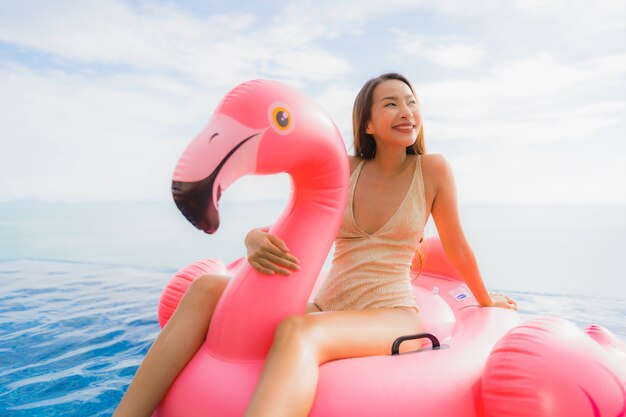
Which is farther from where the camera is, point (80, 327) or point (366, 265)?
point (80, 327)

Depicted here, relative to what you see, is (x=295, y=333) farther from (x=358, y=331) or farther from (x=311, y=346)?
(x=358, y=331)

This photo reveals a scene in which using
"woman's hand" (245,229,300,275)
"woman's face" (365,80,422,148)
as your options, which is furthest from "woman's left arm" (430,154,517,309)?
"woman's hand" (245,229,300,275)

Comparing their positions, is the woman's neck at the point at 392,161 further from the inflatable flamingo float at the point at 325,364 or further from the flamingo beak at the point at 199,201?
the flamingo beak at the point at 199,201

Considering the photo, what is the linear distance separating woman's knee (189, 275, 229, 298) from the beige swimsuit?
0.30 m

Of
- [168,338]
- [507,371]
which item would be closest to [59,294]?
[168,338]

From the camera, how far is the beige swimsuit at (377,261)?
1.52m

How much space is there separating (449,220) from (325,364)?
0.58 meters

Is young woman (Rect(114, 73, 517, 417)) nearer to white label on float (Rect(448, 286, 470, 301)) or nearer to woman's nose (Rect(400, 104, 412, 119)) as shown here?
woman's nose (Rect(400, 104, 412, 119))

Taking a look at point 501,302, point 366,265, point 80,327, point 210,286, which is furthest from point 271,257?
point 80,327

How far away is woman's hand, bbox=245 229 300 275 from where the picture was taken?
135cm

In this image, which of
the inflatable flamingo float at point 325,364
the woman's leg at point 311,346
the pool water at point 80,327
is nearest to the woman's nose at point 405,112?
the inflatable flamingo float at point 325,364

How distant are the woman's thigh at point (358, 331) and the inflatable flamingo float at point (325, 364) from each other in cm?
3

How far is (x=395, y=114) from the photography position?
5.12ft

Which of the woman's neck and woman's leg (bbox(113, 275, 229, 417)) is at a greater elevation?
the woman's neck
